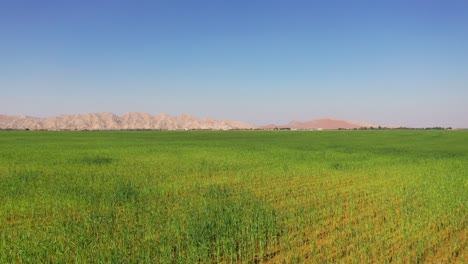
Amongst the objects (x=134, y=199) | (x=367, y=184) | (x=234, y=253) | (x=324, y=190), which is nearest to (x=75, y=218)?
(x=134, y=199)

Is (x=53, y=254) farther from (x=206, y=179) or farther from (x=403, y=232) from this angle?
(x=206, y=179)

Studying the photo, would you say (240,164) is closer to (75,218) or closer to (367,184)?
(367,184)

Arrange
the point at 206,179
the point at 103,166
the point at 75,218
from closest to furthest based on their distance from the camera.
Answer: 1. the point at 75,218
2. the point at 206,179
3. the point at 103,166

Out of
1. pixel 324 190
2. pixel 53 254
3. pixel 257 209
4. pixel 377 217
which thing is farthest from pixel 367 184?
pixel 53 254

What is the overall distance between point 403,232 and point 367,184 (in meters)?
7.86

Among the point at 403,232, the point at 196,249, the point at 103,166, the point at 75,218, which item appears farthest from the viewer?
the point at 103,166

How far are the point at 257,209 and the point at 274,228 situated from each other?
1.92 m

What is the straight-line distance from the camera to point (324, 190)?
15359 mm

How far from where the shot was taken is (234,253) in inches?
312

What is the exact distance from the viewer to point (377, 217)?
1098 centimetres

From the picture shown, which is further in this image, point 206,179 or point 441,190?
point 206,179

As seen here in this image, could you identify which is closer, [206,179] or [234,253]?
[234,253]

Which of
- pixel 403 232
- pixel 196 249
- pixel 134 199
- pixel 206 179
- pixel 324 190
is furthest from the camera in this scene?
pixel 206 179

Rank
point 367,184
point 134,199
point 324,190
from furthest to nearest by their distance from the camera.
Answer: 1. point 367,184
2. point 324,190
3. point 134,199
